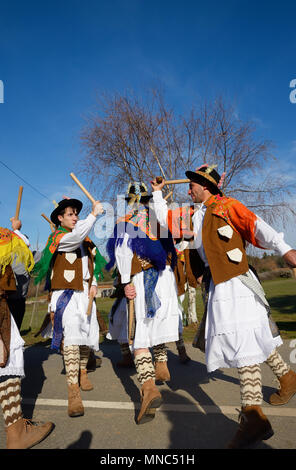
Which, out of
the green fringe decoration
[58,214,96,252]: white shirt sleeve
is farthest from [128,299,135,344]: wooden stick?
the green fringe decoration

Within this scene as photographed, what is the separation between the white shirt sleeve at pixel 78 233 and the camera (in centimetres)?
372

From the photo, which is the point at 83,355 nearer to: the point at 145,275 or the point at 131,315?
the point at 131,315

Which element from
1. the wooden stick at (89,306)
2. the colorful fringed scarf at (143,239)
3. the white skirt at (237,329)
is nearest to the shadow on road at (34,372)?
the wooden stick at (89,306)

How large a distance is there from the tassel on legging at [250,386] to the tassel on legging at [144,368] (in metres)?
0.95

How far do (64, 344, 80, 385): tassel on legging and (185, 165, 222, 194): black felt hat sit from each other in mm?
2292

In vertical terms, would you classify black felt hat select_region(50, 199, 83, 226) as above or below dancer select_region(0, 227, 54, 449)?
above

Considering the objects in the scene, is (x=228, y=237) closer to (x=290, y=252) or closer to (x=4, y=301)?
(x=290, y=252)

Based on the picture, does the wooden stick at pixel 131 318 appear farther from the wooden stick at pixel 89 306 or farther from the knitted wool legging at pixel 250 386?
the knitted wool legging at pixel 250 386

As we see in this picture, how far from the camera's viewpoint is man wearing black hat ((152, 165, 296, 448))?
100 inches

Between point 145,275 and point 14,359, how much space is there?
152 centimetres

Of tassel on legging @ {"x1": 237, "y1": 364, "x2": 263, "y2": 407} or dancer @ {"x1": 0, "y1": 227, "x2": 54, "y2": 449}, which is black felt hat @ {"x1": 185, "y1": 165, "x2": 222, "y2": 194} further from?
dancer @ {"x1": 0, "y1": 227, "x2": 54, "y2": 449}

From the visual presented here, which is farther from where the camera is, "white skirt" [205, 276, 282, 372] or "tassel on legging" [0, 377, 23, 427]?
"tassel on legging" [0, 377, 23, 427]

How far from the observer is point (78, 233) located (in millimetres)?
3750
